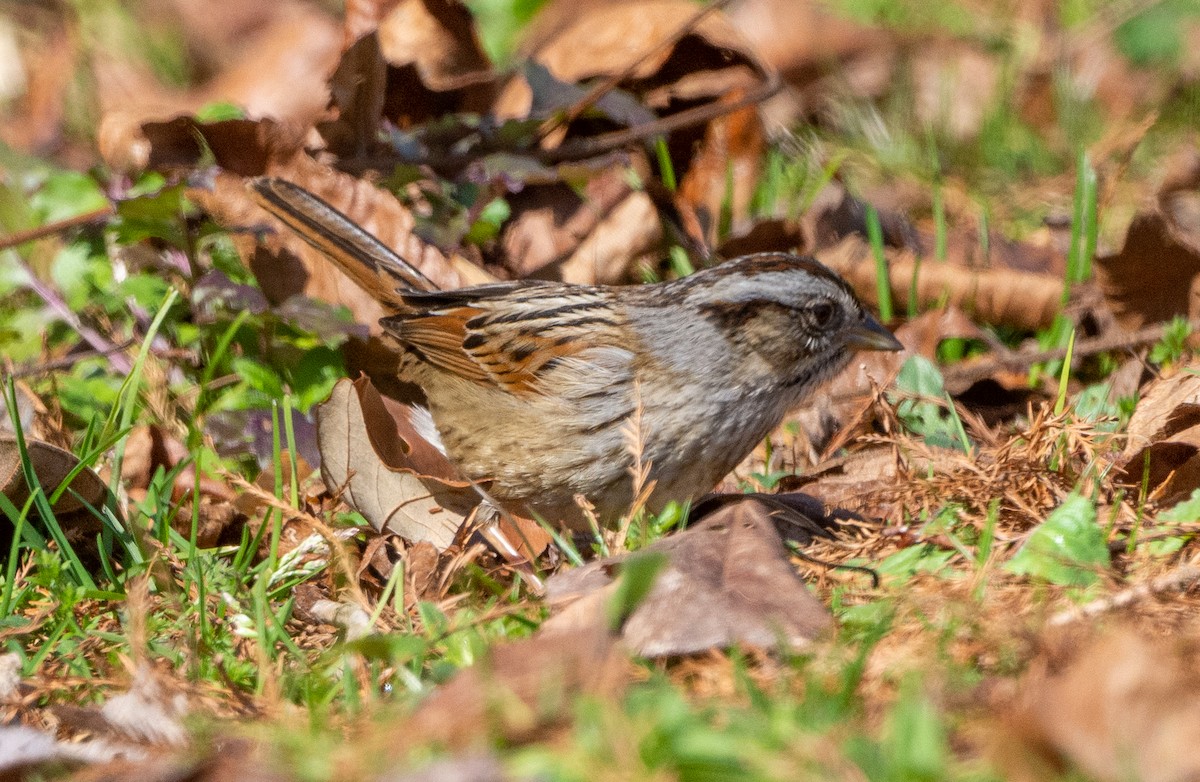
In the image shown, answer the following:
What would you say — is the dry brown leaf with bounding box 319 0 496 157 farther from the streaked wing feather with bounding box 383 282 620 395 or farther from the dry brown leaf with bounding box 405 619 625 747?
the dry brown leaf with bounding box 405 619 625 747

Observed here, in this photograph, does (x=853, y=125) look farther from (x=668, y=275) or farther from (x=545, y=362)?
(x=545, y=362)

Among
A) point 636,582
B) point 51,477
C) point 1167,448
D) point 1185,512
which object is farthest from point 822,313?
point 51,477

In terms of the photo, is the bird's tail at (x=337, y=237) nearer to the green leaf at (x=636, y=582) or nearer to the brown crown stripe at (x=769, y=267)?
the brown crown stripe at (x=769, y=267)

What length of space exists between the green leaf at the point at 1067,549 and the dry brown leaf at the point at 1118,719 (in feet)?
2.52

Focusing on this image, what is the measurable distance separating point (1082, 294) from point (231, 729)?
3.66 meters

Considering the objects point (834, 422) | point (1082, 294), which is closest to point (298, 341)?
point (834, 422)

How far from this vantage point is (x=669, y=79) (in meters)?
6.19

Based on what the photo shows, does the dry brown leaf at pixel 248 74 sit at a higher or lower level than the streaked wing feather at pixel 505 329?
higher

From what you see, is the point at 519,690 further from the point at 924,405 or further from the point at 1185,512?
the point at 924,405

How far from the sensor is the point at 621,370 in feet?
13.2

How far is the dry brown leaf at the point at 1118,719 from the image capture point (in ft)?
5.99

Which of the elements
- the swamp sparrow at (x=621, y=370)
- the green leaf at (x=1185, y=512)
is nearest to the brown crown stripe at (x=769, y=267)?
the swamp sparrow at (x=621, y=370)

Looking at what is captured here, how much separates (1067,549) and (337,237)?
278cm

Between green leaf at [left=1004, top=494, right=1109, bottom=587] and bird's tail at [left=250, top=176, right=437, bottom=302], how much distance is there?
8.09ft
